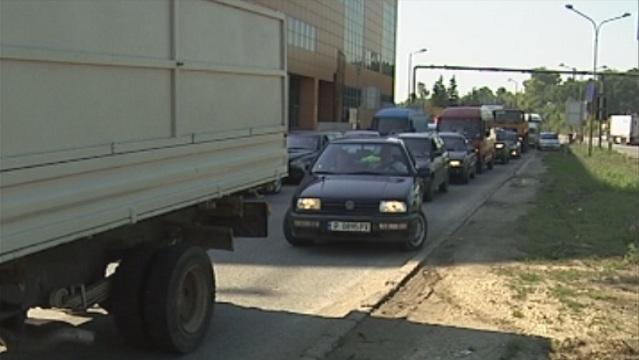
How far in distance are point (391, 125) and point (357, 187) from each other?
90.6 ft

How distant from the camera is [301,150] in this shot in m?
23.6

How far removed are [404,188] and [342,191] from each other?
854 millimetres

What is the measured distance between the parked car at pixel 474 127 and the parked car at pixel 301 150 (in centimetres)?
877

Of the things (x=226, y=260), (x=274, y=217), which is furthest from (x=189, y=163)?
(x=274, y=217)

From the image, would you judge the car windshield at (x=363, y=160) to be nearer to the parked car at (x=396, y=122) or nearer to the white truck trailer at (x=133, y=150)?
the white truck trailer at (x=133, y=150)

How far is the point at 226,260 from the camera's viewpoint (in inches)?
423

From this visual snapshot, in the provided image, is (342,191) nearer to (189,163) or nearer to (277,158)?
(277,158)

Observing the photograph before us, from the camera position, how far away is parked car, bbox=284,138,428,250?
11.3 meters

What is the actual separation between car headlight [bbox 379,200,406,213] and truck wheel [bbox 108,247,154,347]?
5.52 m

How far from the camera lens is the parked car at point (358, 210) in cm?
1130

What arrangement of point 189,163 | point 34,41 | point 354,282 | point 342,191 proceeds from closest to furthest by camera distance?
point 34,41 < point 189,163 < point 354,282 < point 342,191

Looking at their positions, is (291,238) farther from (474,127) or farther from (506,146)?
(506,146)

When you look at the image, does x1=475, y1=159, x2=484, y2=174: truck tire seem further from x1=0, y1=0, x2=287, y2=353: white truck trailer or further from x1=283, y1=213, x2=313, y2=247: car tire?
x1=0, y1=0, x2=287, y2=353: white truck trailer

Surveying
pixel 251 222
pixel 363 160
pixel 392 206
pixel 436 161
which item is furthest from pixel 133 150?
pixel 436 161
